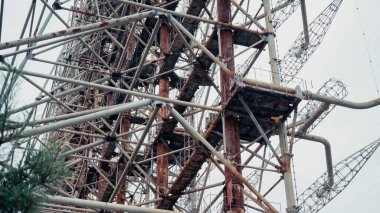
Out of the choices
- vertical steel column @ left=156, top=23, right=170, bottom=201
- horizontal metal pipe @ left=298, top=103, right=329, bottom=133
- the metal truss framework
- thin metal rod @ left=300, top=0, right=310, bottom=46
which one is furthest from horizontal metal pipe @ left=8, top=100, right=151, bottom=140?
thin metal rod @ left=300, top=0, right=310, bottom=46

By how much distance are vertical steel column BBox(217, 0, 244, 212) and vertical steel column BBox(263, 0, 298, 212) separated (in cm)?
142

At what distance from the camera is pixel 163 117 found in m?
26.8

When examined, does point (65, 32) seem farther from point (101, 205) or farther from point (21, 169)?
point (21, 169)

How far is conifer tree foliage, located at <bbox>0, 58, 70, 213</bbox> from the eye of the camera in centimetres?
959

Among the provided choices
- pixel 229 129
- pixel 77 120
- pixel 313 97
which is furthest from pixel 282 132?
pixel 77 120

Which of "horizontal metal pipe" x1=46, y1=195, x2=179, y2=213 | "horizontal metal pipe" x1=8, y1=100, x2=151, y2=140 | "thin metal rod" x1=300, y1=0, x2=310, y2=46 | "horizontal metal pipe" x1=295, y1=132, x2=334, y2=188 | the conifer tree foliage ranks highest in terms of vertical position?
"thin metal rod" x1=300, y1=0, x2=310, y2=46

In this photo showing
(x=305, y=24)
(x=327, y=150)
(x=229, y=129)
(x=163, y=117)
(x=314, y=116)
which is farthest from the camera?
(x=327, y=150)

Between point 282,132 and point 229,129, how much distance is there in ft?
5.77

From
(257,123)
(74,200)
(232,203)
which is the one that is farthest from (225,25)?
(74,200)

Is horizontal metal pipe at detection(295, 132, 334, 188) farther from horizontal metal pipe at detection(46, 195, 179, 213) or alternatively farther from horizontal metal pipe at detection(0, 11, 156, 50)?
horizontal metal pipe at detection(46, 195, 179, 213)

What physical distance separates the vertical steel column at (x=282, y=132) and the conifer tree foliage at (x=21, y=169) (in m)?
10.4

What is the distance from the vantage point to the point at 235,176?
67.2 ft

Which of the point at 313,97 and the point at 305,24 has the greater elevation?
the point at 305,24

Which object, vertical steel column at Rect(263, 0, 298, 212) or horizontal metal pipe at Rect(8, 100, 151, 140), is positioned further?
vertical steel column at Rect(263, 0, 298, 212)
